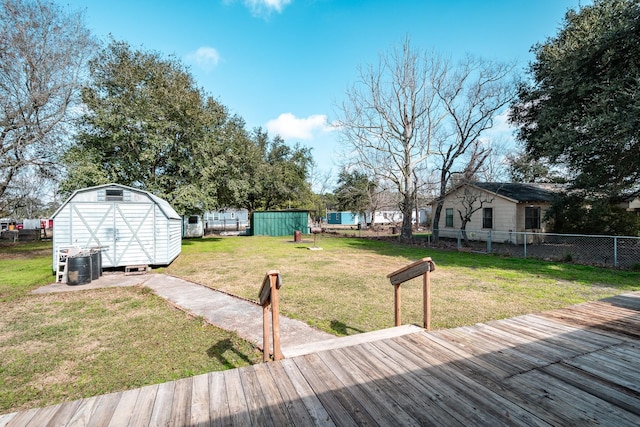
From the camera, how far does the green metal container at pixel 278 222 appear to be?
79.9ft

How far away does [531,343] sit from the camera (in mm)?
3250

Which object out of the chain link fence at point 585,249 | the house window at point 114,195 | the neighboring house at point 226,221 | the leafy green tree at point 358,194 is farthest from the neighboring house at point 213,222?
the chain link fence at point 585,249

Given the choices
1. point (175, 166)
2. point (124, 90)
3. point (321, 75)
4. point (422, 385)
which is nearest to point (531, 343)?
point (422, 385)

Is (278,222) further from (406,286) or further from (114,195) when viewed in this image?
(406,286)

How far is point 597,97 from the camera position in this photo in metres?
9.14

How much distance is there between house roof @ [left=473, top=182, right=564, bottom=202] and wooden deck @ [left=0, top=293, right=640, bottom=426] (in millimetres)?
14324

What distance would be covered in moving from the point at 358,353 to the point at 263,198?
25457 mm

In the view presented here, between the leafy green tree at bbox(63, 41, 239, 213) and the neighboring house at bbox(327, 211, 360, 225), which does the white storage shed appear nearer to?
the leafy green tree at bbox(63, 41, 239, 213)

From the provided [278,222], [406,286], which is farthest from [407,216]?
[278,222]

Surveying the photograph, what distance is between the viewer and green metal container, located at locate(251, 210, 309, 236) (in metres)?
24.3

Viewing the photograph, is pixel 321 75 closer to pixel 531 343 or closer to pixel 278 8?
pixel 278 8

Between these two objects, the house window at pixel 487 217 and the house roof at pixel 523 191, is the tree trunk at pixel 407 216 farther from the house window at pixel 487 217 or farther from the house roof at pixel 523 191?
the house window at pixel 487 217

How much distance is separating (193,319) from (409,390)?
4.10m

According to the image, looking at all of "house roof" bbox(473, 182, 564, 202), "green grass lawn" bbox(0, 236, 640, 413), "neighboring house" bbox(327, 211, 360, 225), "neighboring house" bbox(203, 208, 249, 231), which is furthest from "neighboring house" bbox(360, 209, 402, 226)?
"green grass lawn" bbox(0, 236, 640, 413)
